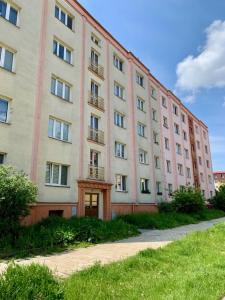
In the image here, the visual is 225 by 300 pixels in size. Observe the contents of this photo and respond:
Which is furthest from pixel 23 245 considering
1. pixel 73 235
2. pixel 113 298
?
pixel 113 298

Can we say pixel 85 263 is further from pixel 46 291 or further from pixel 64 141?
pixel 64 141

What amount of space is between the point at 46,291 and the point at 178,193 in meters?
23.4

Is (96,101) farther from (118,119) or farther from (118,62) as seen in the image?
(118,62)

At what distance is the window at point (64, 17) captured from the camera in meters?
18.9

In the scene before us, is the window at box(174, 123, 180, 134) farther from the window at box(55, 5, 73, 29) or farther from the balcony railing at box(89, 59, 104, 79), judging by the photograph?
the window at box(55, 5, 73, 29)

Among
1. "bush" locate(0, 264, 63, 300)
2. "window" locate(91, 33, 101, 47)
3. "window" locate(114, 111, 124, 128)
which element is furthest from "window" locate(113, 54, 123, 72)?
"bush" locate(0, 264, 63, 300)

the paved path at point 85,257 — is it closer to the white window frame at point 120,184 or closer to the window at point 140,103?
the white window frame at point 120,184

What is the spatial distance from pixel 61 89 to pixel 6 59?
13.7 feet

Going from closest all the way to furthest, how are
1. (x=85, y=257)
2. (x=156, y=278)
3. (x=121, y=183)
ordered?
(x=156, y=278)
(x=85, y=257)
(x=121, y=183)

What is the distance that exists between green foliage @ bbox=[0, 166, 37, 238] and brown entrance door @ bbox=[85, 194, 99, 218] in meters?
7.54

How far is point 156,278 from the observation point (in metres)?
6.46

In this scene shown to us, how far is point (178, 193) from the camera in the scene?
2628 centimetres

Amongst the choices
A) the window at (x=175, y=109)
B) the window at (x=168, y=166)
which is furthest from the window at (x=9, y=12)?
the window at (x=175, y=109)

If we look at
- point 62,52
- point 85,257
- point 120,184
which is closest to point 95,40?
point 62,52
